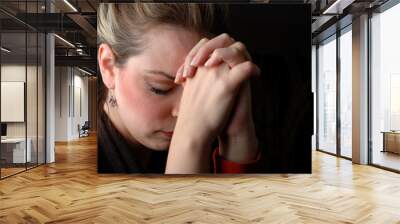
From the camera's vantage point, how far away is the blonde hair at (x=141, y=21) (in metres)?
5.82

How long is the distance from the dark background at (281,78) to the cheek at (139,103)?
1.44 meters

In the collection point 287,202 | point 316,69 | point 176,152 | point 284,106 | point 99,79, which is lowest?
point 287,202

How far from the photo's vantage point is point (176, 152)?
18.9ft

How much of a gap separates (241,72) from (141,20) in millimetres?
1696

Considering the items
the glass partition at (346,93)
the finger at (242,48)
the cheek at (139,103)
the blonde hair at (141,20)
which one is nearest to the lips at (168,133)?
the cheek at (139,103)

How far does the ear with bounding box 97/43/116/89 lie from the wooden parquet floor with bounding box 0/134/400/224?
153 centimetres

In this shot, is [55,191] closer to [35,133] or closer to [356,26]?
[35,133]

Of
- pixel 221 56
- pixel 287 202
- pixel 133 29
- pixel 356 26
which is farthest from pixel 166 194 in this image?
pixel 356 26

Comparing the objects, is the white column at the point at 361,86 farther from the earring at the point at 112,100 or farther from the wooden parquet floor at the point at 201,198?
the earring at the point at 112,100

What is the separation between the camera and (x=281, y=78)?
5.92 m

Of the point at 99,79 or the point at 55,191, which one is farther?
the point at 99,79

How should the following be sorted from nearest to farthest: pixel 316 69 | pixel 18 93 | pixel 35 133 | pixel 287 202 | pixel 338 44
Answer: pixel 287 202 → pixel 18 93 → pixel 35 133 → pixel 338 44 → pixel 316 69

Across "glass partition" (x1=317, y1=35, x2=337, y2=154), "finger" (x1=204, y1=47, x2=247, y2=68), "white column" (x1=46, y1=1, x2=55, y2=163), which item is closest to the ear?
"finger" (x1=204, y1=47, x2=247, y2=68)

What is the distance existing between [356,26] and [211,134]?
4.42 meters
